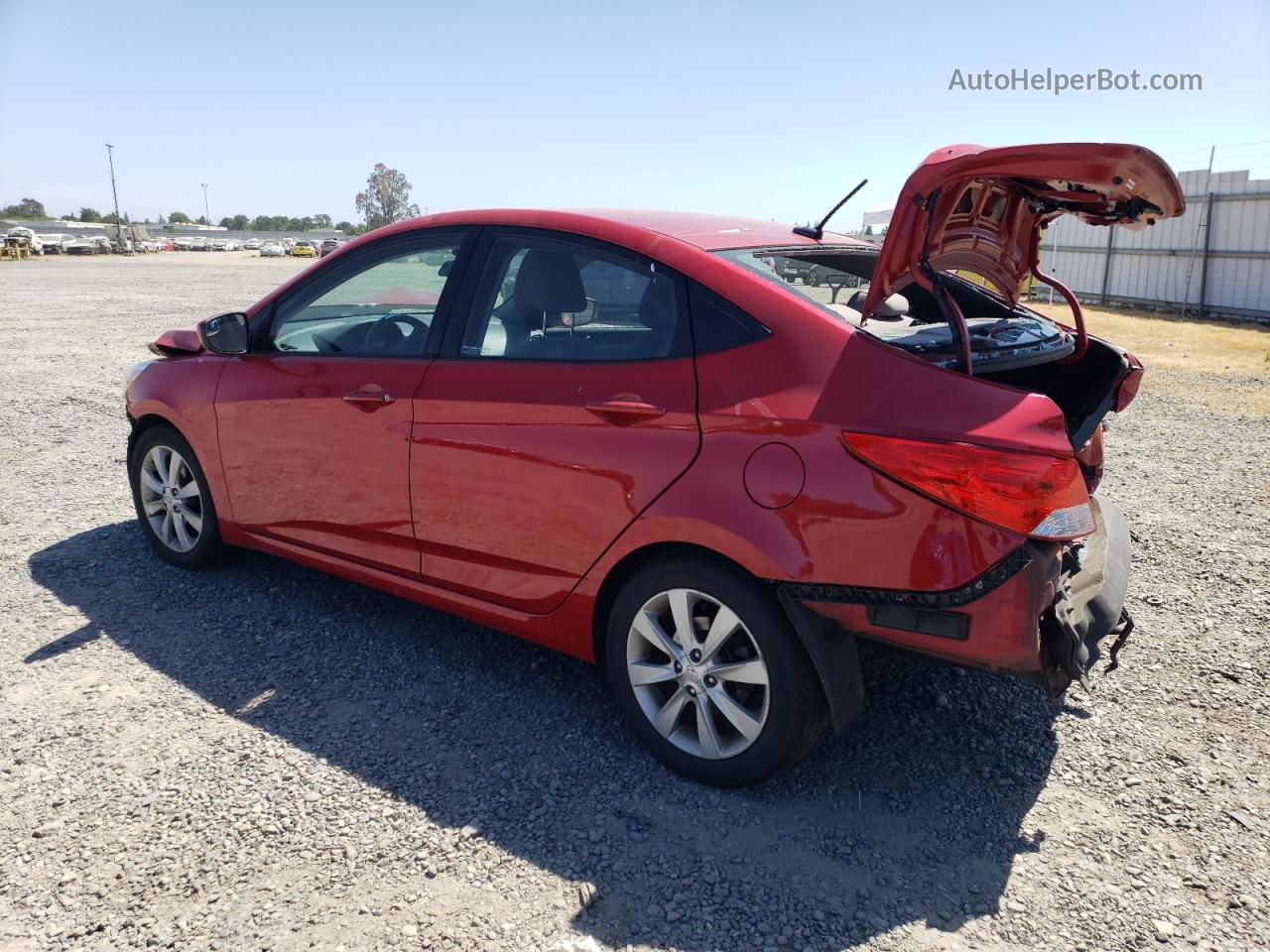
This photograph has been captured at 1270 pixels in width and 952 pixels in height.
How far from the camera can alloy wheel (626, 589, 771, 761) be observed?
279 centimetres

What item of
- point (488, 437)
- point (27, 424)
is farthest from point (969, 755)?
point (27, 424)

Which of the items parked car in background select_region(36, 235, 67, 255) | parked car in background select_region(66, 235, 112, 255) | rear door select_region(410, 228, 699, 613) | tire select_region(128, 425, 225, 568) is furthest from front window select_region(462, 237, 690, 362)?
parked car in background select_region(66, 235, 112, 255)

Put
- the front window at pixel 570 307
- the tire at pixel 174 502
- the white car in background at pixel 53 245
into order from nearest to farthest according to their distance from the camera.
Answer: the front window at pixel 570 307 → the tire at pixel 174 502 → the white car in background at pixel 53 245

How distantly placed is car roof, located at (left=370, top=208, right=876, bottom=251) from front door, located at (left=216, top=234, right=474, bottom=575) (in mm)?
114

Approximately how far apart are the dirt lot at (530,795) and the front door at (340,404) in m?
0.53

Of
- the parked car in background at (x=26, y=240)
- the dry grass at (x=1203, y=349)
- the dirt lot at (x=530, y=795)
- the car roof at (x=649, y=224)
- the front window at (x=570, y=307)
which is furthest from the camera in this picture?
the parked car in background at (x=26, y=240)

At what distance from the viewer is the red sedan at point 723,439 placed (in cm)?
249

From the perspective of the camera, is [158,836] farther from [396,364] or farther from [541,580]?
[396,364]

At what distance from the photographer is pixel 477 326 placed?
3.35 meters

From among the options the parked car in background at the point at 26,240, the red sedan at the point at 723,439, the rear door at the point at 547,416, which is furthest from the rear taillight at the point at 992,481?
the parked car in background at the point at 26,240

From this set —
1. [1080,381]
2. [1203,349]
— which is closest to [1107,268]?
[1203,349]

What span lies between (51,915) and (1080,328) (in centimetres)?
369

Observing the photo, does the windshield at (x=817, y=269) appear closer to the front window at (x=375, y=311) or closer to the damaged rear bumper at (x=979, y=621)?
the damaged rear bumper at (x=979, y=621)

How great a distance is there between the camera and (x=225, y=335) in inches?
156
